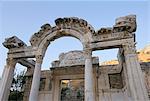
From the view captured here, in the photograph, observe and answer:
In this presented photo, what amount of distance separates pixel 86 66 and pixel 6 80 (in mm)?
6268

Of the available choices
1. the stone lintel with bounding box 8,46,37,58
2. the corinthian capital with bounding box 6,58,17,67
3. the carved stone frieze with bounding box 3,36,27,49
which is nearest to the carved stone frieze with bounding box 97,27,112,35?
the stone lintel with bounding box 8,46,37,58

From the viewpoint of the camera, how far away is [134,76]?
9391 millimetres

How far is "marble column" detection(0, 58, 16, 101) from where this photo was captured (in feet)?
38.5

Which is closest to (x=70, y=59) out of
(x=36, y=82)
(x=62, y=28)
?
(x=62, y=28)

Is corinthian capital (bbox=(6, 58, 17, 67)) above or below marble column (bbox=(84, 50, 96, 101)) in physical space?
above

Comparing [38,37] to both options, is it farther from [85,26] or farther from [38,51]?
[85,26]

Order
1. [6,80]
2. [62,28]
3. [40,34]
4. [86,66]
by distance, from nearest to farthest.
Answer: [86,66]
[6,80]
[62,28]
[40,34]

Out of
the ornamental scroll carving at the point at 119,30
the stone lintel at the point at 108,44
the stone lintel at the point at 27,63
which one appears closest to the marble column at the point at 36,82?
the stone lintel at the point at 27,63

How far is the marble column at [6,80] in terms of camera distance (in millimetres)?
11745

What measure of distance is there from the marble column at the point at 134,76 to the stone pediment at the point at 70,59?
5.46 meters

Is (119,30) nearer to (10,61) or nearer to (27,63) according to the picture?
(10,61)

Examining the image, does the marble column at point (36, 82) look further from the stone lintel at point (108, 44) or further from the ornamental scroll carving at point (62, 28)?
the stone lintel at point (108, 44)

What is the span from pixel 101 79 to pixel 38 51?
5.99 meters

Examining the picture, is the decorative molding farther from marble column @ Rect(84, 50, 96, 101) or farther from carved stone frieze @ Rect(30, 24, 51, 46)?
carved stone frieze @ Rect(30, 24, 51, 46)
